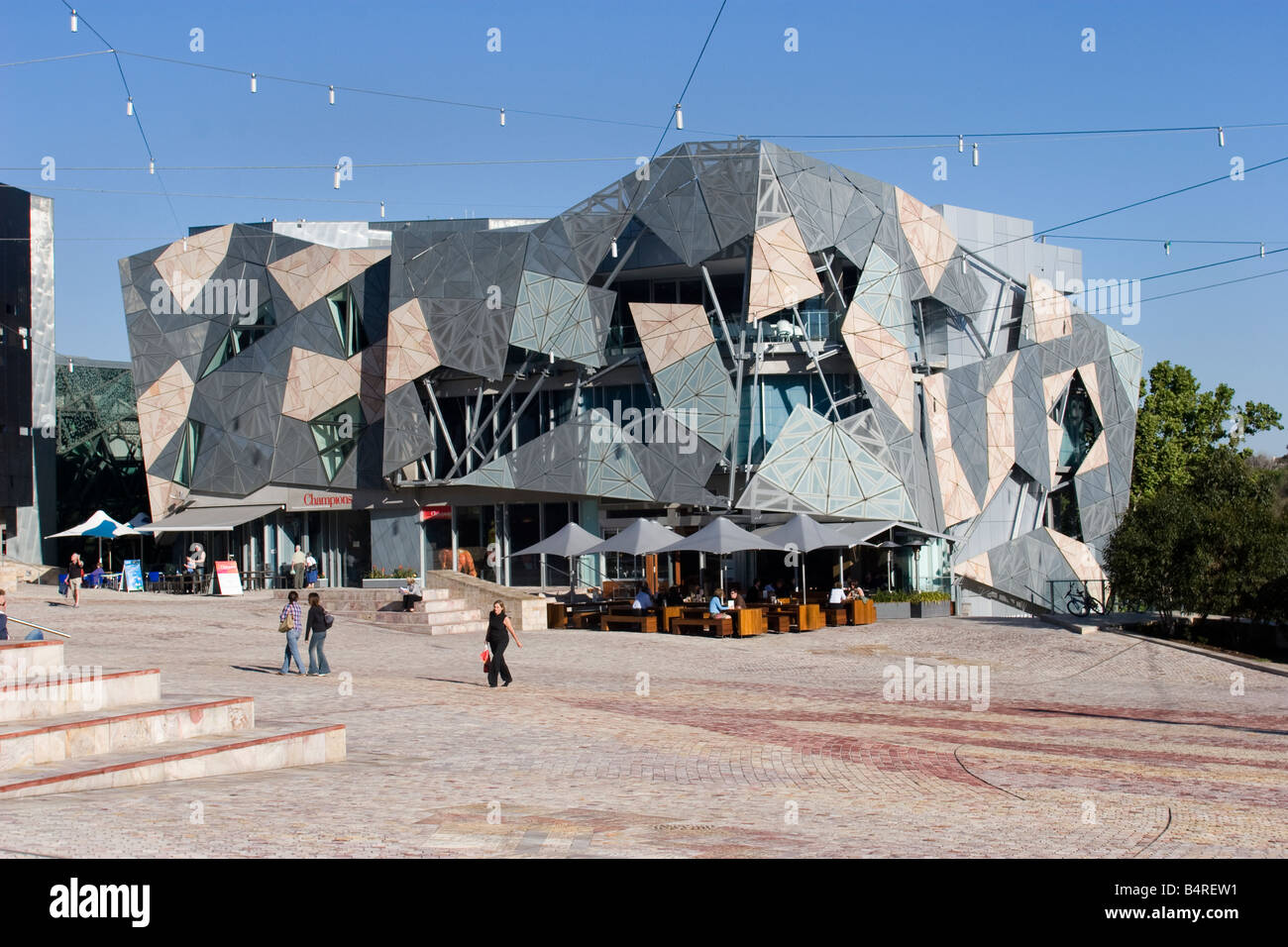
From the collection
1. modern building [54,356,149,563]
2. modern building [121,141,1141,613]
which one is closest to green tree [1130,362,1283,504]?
modern building [121,141,1141,613]

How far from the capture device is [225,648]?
23.1 m

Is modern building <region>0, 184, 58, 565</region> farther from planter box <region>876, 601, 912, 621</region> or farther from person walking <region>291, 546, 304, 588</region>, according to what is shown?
planter box <region>876, 601, 912, 621</region>

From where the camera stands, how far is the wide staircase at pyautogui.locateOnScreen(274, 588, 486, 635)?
28.7 m

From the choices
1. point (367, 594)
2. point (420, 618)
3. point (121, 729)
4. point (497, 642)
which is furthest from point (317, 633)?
point (367, 594)

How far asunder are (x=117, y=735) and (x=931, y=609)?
26588mm

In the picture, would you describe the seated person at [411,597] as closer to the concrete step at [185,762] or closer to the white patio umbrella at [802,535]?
the white patio umbrella at [802,535]

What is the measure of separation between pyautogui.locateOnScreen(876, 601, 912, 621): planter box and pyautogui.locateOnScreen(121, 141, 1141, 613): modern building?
11.5 ft

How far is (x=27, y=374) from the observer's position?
4666 cm

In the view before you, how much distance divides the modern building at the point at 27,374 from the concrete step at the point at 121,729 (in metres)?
37.7

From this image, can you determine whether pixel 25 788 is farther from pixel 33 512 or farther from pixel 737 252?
pixel 33 512

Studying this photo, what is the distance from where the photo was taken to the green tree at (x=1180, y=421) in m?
56.0

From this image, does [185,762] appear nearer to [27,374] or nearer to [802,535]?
[802,535]
